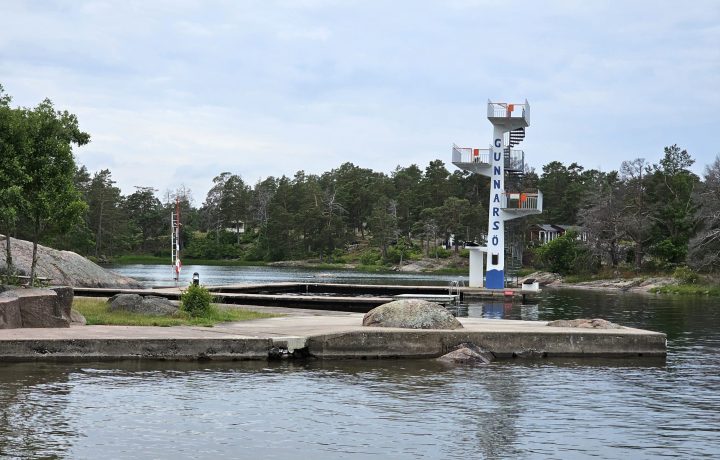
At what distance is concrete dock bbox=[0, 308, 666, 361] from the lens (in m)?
18.9

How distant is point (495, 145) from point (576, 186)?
87.7 meters

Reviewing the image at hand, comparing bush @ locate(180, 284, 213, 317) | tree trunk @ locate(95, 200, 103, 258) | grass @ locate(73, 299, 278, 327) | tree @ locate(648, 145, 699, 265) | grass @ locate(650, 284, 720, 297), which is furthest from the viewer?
tree trunk @ locate(95, 200, 103, 258)

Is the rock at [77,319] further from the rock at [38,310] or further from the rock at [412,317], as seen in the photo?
the rock at [412,317]

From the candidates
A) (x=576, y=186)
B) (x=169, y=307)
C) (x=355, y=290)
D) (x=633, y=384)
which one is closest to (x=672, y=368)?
(x=633, y=384)

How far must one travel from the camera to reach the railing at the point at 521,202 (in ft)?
172

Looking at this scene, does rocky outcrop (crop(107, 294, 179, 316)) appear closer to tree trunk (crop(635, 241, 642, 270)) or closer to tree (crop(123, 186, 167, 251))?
tree trunk (crop(635, 241, 642, 270))

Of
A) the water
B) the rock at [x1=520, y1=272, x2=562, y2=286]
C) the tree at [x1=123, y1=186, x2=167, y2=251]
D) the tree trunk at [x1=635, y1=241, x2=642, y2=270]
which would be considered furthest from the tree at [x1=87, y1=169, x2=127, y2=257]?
the tree trunk at [x1=635, y1=241, x2=642, y2=270]

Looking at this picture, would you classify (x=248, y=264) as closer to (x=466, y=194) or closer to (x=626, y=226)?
(x=466, y=194)

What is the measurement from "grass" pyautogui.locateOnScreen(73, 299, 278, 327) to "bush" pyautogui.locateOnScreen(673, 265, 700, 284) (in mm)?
58821

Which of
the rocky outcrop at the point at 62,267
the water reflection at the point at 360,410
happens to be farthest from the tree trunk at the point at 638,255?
the water reflection at the point at 360,410

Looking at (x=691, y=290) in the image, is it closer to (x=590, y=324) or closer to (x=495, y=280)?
(x=495, y=280)

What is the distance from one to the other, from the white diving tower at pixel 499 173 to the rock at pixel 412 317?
99.3ft

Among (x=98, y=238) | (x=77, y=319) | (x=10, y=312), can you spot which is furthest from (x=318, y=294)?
(x=98, y=238)

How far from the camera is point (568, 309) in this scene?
4572 cm
